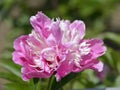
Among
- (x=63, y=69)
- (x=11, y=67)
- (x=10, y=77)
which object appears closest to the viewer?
(x=63, y=69)

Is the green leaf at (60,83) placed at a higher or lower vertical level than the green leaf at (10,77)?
lower

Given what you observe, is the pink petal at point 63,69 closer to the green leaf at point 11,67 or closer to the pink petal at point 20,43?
the pink petal at point 20,43

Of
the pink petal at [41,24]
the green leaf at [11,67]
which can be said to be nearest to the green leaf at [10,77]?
the green leaf at [11,67]

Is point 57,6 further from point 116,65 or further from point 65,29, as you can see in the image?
point 65,29

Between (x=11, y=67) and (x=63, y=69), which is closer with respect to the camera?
(x=63, y=69)

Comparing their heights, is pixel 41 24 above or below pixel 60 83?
above

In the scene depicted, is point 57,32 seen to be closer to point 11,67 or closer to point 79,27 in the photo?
point 79,27

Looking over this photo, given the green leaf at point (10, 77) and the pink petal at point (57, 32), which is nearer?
the pink petal at point (57, 32)

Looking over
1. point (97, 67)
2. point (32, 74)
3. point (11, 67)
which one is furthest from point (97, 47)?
point (11, 67)

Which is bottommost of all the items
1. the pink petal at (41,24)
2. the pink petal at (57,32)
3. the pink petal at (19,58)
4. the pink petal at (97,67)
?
the pink petal at (97,67)

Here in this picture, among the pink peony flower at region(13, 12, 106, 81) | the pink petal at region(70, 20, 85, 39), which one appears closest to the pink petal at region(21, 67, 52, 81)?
the pink peony flower at region(13, 12, 106, 81)
